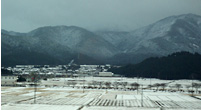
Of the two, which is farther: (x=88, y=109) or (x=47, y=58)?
(x=47, y=58)

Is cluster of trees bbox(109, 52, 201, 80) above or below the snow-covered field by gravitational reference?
above

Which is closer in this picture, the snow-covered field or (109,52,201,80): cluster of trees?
the snow-covered field

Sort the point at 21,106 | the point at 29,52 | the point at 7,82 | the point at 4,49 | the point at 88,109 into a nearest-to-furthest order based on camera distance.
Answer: the point at 88,109 < the point at 21,106 < the point at 7,82 < the point at 4,49 < the point at 29,52

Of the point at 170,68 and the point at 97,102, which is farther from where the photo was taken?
the point at 170,68

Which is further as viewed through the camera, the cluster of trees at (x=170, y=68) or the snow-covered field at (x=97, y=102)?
the cluster of trees at (x=170, y=68)

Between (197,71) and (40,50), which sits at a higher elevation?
(40,50)

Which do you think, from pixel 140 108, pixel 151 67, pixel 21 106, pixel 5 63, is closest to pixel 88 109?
pixel 140 108

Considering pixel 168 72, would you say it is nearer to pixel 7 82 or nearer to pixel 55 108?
pixel 7 82

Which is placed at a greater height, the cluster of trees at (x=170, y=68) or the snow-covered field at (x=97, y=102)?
the cluster of trees at (x=170, y=68)
